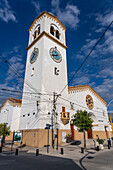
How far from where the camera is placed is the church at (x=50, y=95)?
64.2ft

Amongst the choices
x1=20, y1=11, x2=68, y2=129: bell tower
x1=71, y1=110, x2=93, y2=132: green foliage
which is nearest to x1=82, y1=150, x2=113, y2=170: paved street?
x1=71, y1=110, x2=93, y2=132: green foliage

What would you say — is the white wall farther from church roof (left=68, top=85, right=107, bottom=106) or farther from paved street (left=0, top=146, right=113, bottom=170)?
paved street (left=0, top=146, right=113, bottom=170)

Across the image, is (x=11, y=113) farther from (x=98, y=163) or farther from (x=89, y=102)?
(x=98, y=163)

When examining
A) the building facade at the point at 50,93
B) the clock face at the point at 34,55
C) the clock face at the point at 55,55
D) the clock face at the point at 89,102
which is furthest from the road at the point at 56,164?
the clock face at the point at 89,102

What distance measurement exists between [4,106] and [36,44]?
66.5 ft

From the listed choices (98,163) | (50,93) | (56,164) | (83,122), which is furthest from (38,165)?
(50,93)

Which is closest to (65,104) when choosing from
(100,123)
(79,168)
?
(100,123)

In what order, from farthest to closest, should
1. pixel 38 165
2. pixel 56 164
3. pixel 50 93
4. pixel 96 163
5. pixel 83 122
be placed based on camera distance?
pixel 50 93 < pixel 83 122 < pixel 96 163 < pixel 56 164 < pixel 38 165

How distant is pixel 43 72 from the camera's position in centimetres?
2198

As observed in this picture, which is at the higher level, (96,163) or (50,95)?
(50,95)

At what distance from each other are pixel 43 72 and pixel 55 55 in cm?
626

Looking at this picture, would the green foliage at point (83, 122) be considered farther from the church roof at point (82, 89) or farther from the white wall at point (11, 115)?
the white wall at point (11, 115)

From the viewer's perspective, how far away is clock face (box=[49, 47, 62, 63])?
2545 centimetres

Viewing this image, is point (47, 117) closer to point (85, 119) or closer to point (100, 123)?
point (85, 119)
